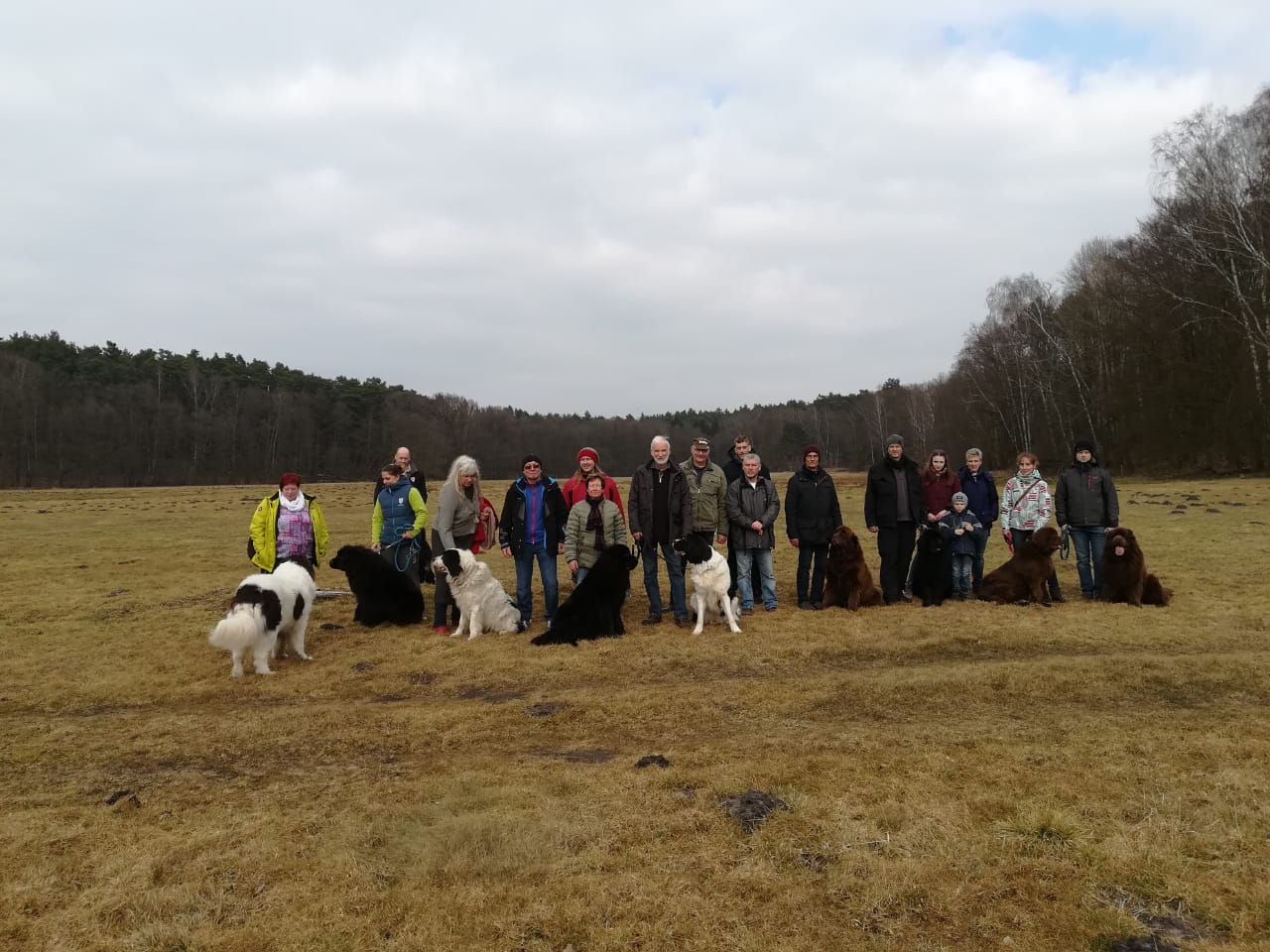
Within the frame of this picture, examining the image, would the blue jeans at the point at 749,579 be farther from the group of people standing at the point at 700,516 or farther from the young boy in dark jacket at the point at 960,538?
the young boy in dark jacket at the point at 960,538

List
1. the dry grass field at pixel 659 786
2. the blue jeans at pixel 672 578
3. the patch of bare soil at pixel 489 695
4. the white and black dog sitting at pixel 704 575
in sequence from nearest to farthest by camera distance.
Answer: the dry grass field at pixel 659 786 < the patch of bare soil at pixel 489 695 < the white and black dog sitting at pixel 704 575 < the blue jeans at pixel 672 578

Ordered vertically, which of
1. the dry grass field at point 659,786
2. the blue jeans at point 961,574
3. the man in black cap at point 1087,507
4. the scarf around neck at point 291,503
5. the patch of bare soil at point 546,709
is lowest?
the patch of bare soil at point 546,709

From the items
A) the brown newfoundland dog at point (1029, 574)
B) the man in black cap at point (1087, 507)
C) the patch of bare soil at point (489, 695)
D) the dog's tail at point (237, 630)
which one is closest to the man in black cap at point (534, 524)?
the patch of bare soil at point (489, 695)

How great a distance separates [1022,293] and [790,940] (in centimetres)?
4075

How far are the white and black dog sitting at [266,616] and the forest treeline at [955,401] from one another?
18.7 metres

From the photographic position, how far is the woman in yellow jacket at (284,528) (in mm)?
7066

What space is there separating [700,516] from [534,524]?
1799mm

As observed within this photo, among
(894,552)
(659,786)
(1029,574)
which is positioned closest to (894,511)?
(894,552)

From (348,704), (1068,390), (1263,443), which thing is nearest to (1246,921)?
(348,704)

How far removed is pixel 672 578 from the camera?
751 cm

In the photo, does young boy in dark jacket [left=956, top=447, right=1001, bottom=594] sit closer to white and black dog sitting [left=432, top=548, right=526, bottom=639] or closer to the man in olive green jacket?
the man in olive green jacket

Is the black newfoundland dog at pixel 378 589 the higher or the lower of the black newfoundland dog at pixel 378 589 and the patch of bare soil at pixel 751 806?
the higher

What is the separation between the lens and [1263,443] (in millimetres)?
24234

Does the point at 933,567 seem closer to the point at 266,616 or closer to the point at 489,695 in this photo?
the point at 489,695
